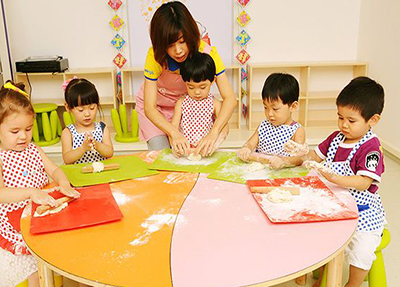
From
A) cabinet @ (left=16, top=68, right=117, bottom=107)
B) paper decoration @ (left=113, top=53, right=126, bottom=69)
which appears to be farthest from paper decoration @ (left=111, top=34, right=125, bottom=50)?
cabinet @ (left=16, top=68, right=117, bottom=107)

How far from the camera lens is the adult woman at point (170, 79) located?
6.35 feet

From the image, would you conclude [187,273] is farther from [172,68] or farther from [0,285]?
[172,68]

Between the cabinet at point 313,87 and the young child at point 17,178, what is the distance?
290 cm

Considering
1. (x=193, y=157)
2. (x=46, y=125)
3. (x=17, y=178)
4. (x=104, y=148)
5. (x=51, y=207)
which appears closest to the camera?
(x=51, y=207)

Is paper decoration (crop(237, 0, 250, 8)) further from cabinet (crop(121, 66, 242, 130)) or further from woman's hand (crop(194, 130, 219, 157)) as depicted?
woman's hand (crop(194, 130, 219, 157))

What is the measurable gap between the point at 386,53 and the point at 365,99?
2664mm

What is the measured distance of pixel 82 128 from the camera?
2172 mm

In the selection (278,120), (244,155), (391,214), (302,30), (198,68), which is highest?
(302,30)

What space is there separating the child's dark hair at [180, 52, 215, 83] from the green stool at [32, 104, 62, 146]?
234 centimetres

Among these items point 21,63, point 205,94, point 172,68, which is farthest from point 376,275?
point 21,63

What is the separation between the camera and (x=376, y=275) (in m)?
1.69

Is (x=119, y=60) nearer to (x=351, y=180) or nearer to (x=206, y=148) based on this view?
(x=206, y=148)

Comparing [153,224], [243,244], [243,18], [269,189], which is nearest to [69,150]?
[153,224]

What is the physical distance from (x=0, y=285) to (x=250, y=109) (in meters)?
3.13
